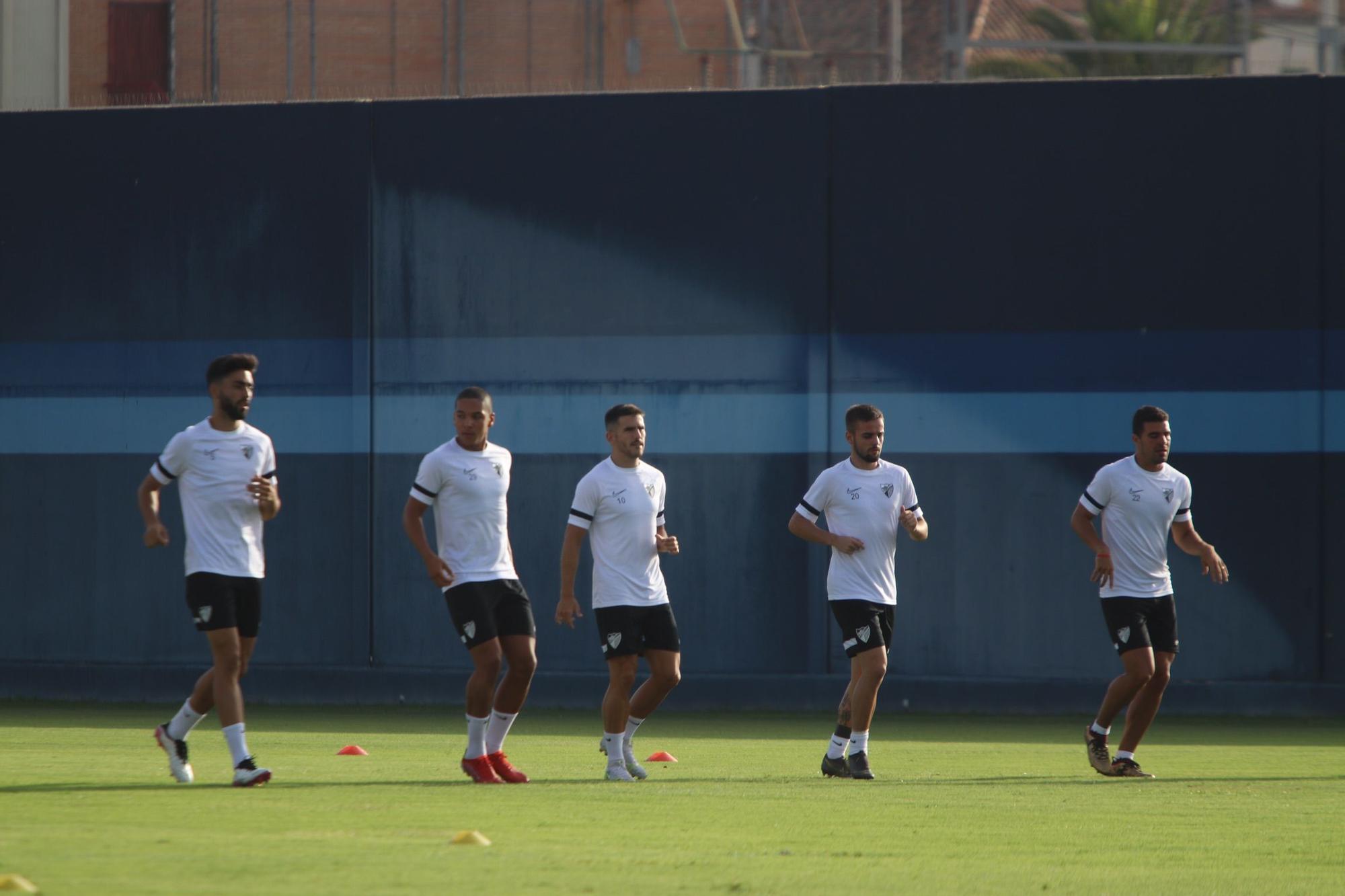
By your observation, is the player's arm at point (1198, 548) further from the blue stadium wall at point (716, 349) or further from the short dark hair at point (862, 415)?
the blue stadium wall at point (716, 349)

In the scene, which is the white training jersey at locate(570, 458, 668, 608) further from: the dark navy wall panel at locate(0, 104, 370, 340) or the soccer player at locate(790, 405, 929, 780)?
the dark navy wall panel at locate(0, 104, 370, 340)

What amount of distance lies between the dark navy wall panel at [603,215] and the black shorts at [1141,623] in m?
6.21

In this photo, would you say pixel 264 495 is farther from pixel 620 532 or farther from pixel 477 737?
pixel 620 532

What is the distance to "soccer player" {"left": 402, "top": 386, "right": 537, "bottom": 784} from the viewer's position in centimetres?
948

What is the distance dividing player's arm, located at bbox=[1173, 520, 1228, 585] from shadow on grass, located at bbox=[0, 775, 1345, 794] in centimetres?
126

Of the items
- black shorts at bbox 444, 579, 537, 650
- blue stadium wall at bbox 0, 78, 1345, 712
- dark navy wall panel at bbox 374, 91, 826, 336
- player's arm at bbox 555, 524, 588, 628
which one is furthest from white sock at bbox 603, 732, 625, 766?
dark navy wall panel at bbox 374, 91, 826, 336

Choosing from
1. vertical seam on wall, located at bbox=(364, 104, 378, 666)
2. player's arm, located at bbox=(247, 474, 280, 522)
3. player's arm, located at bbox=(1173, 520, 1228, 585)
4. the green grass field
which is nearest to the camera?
the green grass field

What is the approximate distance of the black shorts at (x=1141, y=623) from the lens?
10.8m

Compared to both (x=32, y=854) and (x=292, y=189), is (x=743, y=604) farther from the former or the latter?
(x=32, y=854)

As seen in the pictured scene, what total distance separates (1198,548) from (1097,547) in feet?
2.87

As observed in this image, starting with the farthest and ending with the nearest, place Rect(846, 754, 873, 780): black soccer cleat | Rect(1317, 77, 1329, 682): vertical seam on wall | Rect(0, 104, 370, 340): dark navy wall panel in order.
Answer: Rect(0, 104, 370, 340): dark navy wall panel, Rect(1317, 77, 1329, 682): vertical seam on wall, Rect(846, 754, 873, 780): black soccer cleat

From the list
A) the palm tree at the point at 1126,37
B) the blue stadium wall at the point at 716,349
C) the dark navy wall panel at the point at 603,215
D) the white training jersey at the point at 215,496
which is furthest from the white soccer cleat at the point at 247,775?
the palm tree at the point at 1126,37

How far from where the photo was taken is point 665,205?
16891mm

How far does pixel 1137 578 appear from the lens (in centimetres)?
1086
